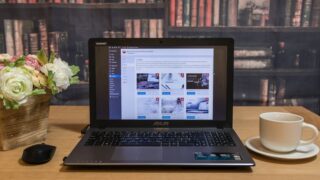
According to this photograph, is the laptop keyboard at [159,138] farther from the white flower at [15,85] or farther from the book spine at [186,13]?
the book spine at [186,13]

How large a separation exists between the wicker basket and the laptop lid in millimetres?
150

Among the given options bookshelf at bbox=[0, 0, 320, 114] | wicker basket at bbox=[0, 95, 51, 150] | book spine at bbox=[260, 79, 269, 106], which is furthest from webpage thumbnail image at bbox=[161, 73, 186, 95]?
book spine at bbox=[260, 79, 269, 106]

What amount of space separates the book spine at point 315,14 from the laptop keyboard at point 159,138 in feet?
4.51

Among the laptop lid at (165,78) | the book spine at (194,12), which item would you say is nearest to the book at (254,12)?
the book spine at (194,12)

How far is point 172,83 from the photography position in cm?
115

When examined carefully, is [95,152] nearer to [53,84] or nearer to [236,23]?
[53,84]

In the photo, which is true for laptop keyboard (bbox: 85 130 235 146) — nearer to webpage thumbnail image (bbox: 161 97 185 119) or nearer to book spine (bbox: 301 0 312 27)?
webpage thumbnail image (bbox: 161 97 185 119)

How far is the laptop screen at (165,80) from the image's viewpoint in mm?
1148

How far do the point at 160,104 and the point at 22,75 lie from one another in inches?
16.6

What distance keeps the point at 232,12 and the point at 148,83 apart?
1194 mm

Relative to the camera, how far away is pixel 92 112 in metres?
1.15

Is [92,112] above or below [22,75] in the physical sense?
below

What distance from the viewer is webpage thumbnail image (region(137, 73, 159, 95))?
1.15 metres

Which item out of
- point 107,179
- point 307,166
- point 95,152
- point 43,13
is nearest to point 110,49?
point 95,152
